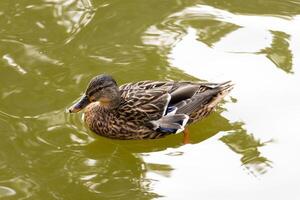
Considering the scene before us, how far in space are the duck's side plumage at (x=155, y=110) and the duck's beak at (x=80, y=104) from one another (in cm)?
23

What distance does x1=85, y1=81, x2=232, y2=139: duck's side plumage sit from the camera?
7.48 m

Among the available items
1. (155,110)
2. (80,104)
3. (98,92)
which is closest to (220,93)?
(155,110)

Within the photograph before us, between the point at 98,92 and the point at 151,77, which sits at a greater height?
the point at 98,92

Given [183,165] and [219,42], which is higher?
[219,42]

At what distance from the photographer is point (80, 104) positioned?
24.3 feet

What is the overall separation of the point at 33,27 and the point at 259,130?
329cm

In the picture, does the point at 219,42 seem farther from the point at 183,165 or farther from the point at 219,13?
the point at 183,165

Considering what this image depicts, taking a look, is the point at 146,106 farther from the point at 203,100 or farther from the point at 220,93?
the point at 220,93

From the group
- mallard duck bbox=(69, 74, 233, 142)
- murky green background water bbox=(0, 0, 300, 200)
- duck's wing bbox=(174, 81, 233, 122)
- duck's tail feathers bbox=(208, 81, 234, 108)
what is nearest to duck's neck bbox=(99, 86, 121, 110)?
mallard duck bbox=(69, 74, 233, 142)

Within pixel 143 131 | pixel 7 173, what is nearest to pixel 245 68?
pixel 143 131

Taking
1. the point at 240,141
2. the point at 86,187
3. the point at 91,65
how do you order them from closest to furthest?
the point at 86,187
the point at 240,141
the point at 91,65

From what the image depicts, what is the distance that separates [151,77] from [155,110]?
89 cm

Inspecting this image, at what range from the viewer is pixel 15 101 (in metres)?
7.89

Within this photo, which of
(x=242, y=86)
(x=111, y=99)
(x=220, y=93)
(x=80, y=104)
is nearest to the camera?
(x=80, y=104)
